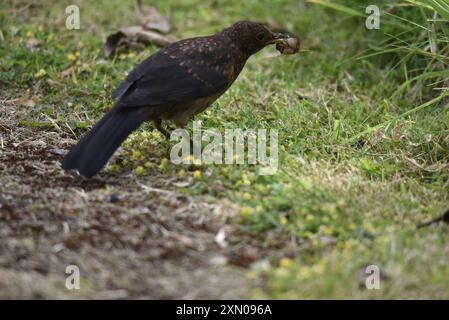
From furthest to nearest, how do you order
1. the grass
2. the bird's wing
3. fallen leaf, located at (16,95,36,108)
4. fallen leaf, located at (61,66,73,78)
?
fallen leaf, located at (61,66,73,78)
fallen leaf, located at (16,95,36,108)
the bird's wing
the grass

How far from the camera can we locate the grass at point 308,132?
130 inches

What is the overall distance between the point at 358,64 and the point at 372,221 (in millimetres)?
2835

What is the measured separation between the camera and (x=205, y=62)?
4.70 meters

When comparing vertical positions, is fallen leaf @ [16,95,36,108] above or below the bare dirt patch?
above

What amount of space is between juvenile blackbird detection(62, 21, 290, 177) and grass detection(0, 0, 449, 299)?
0.31 m

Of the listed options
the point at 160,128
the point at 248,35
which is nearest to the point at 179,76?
the point at 160,128

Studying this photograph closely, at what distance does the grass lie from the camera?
331cm

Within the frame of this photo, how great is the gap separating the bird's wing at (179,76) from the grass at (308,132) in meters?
0.42

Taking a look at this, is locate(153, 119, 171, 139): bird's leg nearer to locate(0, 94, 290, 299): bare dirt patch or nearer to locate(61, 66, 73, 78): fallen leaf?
locate(0, 94, 290, 299): bare dirt patch

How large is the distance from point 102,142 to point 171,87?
2.17 ft

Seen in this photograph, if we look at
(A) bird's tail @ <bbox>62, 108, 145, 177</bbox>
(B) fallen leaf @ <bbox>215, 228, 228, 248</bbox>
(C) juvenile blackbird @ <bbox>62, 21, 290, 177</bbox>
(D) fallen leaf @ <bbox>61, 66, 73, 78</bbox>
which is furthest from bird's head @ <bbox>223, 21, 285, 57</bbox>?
(B) fallen leaf @ <bbox>215, 228, 228, 248</bbox>

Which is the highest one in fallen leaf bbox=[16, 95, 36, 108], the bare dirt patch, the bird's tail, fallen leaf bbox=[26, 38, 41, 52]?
fallen leaf bbox=[26, 38, 41, 52]

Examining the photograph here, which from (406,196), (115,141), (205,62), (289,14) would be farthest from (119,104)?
(289,14)
